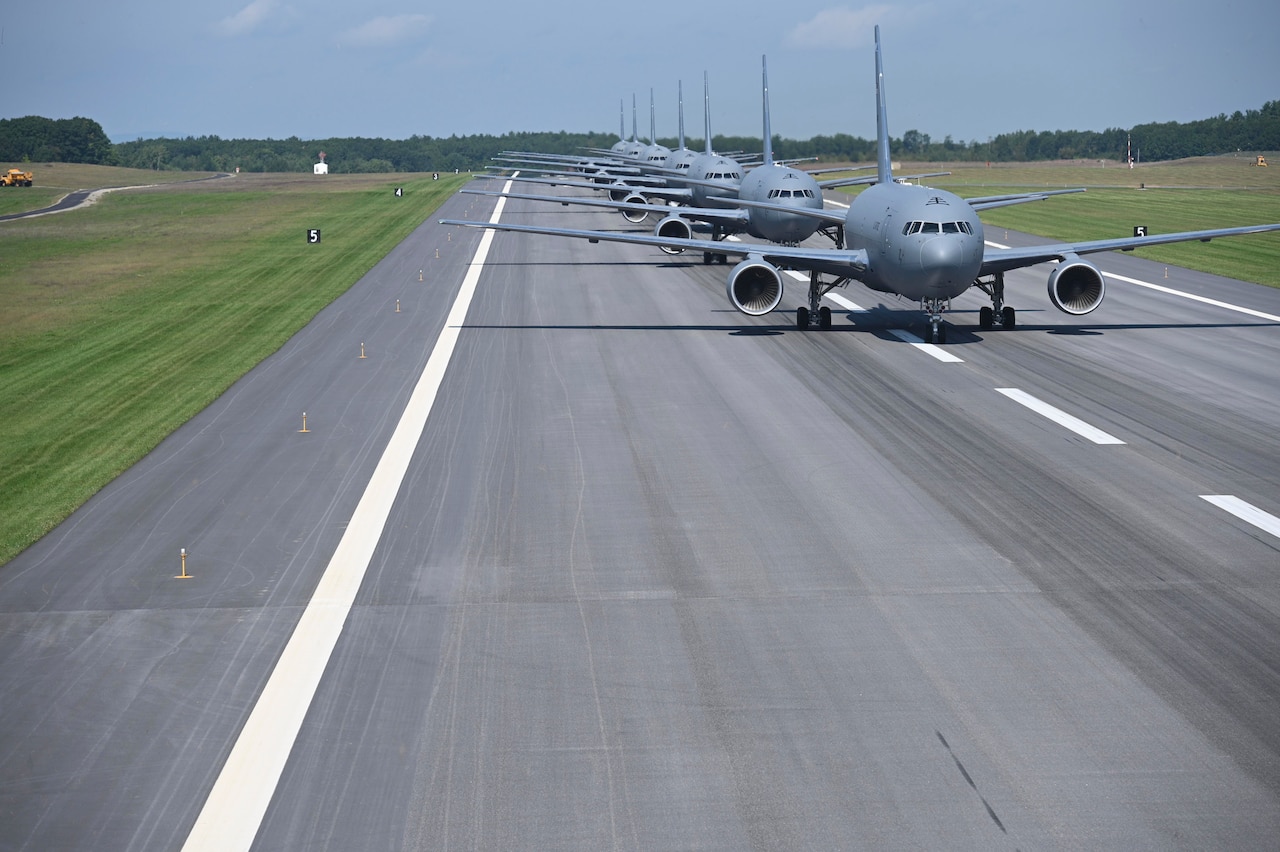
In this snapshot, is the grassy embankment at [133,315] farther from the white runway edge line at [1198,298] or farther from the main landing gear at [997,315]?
the white runway edge line at [1198,298]

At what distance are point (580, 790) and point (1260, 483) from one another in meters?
13.5

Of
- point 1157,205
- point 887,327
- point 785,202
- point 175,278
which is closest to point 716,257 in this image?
point 785,202

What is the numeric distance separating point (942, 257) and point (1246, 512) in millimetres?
13145

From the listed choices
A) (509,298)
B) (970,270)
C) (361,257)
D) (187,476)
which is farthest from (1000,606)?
(361,257)

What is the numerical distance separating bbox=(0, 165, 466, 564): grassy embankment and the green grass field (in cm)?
7

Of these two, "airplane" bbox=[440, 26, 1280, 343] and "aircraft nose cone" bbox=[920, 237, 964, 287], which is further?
"airplane" bbox=[440, 26, 1280, 343]

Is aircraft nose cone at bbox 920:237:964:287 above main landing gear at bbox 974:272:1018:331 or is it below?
above

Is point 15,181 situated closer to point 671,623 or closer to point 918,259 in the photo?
point 918,259

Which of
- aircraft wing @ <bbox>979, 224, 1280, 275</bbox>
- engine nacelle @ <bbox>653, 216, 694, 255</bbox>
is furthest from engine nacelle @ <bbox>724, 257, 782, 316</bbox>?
engine nacelle @ <bbox>653, 216, 694, 255</bbox>

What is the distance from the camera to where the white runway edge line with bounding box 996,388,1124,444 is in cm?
2264

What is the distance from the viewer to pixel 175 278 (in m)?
50.9

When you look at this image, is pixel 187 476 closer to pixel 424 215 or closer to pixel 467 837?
pixel 467 837

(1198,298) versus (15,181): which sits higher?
(15,181)

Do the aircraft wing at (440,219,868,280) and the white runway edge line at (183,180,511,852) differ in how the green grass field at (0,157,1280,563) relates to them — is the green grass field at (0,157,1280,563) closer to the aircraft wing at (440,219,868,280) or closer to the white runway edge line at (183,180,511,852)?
the white runway edge line at (183,180,511,852)
